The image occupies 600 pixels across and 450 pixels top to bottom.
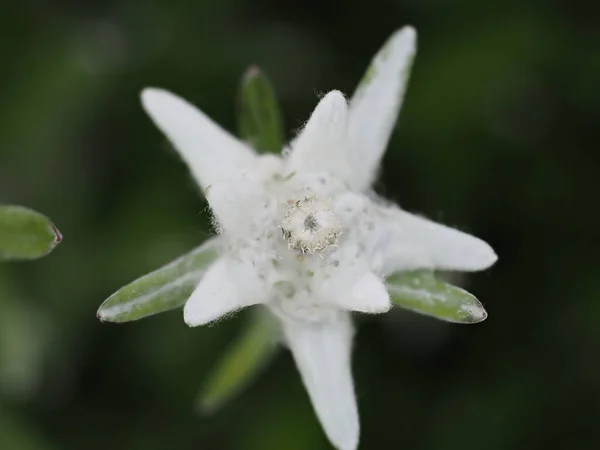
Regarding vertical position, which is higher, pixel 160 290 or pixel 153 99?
pixel 153 99

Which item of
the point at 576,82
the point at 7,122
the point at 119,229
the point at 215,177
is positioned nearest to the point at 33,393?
the point at 119,229

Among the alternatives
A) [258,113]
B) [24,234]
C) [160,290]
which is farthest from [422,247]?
[24,234]

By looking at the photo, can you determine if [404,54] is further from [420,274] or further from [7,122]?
[7,122]

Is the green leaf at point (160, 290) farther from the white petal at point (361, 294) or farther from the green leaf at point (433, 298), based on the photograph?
the green leaf at point (433, 298)

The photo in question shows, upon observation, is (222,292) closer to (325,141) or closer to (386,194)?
(325,141)

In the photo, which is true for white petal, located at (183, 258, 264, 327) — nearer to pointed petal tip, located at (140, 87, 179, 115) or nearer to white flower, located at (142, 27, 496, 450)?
white flower, located at (142, 27, 496, 450)
